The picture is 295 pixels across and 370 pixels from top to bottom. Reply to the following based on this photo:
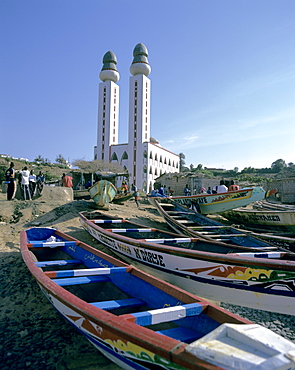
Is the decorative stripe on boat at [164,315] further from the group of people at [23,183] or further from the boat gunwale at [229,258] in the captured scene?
the group of people at [23,183]

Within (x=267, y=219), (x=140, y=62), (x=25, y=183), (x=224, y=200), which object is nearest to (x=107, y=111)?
(x=140, y=62)

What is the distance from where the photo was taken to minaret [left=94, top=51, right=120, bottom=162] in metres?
48.3

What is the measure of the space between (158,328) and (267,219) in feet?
27.2

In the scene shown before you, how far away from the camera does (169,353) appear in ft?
4.84

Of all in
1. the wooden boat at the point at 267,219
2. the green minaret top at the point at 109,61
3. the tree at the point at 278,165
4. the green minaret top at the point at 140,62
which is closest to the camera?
A: the wooden boat at the point at 267,219

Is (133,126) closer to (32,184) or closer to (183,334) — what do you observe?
(32,184)

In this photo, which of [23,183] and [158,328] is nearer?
[158,328]

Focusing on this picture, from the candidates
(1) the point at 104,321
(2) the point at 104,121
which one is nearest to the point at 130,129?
(2) the point at 104,121

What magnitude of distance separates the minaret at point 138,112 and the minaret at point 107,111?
432cm

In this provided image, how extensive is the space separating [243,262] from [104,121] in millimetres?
48215

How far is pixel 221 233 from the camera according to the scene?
6801mm

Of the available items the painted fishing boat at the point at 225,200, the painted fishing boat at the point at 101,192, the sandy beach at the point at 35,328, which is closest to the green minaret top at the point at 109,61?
the painted fishing boat at the point at 101,192

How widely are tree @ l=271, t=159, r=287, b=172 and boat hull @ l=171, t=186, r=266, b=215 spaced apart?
55.5m

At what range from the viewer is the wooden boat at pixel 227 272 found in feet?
9.99
